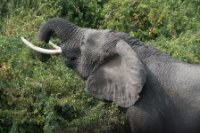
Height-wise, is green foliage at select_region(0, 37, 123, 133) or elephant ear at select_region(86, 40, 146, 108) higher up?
elephant ear at select_region(86, 40, 146, 108)

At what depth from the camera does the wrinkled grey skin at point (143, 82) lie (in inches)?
237

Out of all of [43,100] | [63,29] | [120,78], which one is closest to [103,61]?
[120,78]

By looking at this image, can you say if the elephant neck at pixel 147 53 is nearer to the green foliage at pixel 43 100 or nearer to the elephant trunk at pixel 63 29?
the elephant trunk at pixel 63 29

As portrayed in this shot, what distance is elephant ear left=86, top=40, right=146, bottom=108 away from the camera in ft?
19.4

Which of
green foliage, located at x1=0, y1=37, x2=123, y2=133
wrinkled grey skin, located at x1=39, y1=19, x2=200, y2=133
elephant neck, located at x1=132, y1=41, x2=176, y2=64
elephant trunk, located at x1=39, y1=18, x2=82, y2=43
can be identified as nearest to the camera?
wrinkled grey skin, located at x1=39, y1=19, x2=200, y2=133

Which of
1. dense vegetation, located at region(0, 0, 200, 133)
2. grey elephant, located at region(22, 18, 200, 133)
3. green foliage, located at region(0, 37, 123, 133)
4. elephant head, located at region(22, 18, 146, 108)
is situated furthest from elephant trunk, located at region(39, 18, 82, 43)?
green foliage, located at region(0, 37, 123, 133)

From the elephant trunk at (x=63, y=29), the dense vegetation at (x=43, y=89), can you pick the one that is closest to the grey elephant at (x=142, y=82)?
the elephant trunk at (x=63, y=29)

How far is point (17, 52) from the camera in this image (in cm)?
767

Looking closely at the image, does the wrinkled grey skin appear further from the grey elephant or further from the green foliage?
the green foliage

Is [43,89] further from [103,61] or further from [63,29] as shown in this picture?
[103,61]

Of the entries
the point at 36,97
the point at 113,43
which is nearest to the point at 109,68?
the point at 113,43

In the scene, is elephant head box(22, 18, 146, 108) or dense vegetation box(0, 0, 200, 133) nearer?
elephant head box(22, 18, 146, 108)

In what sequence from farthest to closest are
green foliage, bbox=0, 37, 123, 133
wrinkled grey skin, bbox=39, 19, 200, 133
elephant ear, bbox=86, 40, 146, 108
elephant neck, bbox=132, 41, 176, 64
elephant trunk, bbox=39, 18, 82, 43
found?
green foliage, bbox=0, 37, 123, 133
elephant trunk, bbox=39, 18, 82, 43
elephant neck, bbox=132, 41, 176, 64
wrinkled grey skin, bbox=39, 19, 200, 133
elephant ear, bbox=86, 40, 146, 108

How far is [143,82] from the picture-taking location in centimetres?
589
